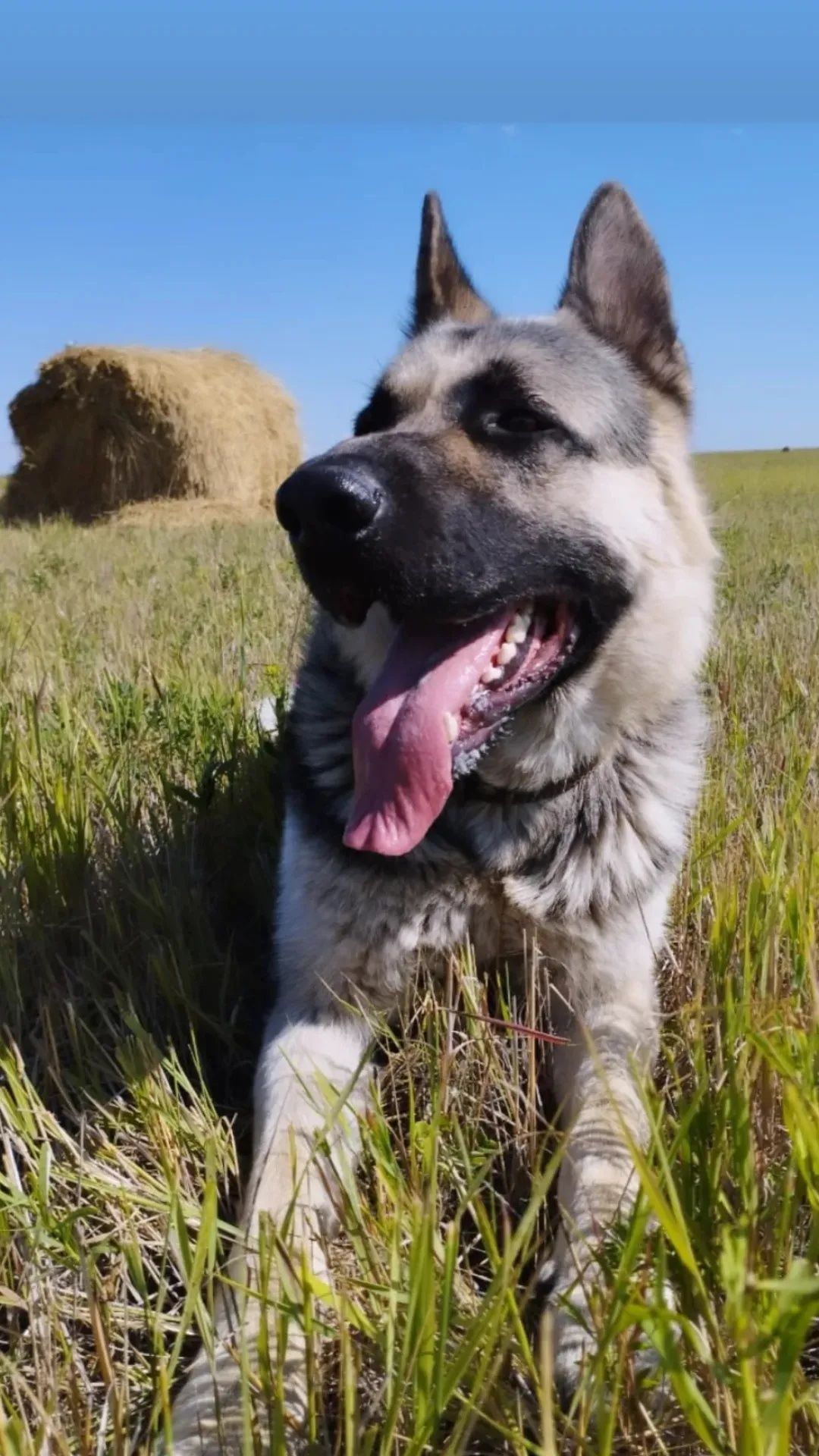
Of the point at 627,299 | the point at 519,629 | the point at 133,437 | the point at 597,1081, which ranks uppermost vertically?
the point at 133,437

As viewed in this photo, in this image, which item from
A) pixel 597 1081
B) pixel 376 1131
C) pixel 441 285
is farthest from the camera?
pixel 441 285

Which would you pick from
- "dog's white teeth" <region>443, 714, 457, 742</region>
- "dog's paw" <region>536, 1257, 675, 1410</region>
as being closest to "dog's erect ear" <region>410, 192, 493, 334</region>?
"dog's white teeth" <region>443, 714, 457, 742</region>

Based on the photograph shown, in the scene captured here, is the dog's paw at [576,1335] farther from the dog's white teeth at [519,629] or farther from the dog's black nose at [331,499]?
the dog's black nose at [331,499]

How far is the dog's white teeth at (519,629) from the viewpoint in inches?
89.6

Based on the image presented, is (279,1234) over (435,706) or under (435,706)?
under

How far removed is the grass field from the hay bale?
11.1 m

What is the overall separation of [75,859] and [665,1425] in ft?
5.82

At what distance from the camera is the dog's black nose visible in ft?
6.65

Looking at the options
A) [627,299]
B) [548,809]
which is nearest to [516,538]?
[548,809]

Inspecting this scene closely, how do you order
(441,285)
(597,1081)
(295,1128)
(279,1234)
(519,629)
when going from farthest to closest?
(441,285), (519,629), (597,1081), (295,1128), (279,1234)

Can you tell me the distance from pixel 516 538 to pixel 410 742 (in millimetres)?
455

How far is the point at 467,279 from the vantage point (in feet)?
10.6

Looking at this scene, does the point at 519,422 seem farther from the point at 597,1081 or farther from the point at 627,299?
the point at 597,1081

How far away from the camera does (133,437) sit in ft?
48.1
